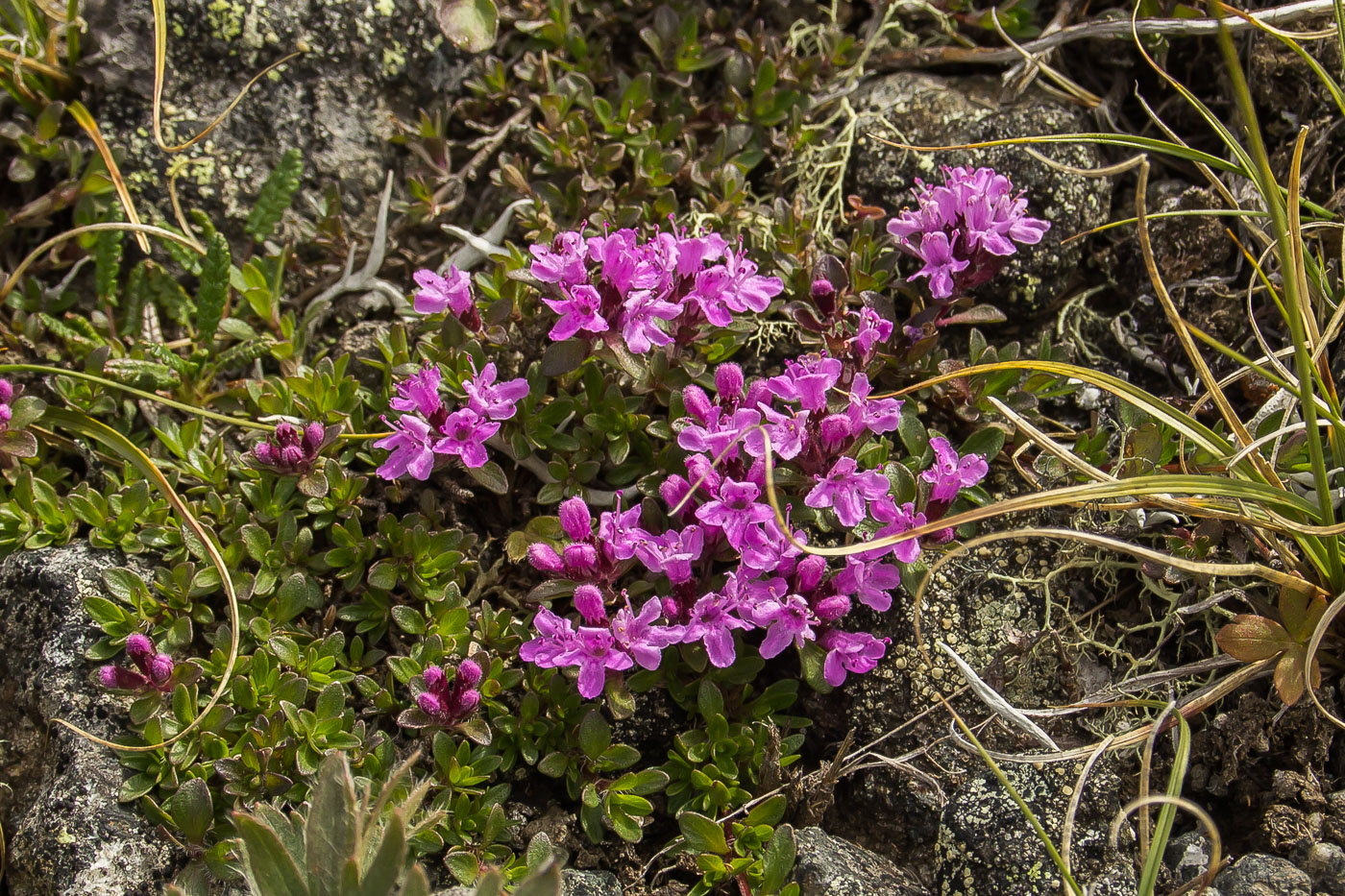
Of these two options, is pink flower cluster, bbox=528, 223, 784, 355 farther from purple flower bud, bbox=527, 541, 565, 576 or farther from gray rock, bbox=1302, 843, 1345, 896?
gray rock, bbox=1302, 843, 1345, 896

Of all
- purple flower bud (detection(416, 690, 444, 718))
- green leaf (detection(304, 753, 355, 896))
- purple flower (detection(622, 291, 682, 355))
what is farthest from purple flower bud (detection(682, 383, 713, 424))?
green leaf (detection(304, 753, 355, 896))

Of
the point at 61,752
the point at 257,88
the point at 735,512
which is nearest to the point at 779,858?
the point at 735,512

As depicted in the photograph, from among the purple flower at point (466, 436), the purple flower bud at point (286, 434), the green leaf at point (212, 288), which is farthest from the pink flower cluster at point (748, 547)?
the green leaf at point (212, 288)

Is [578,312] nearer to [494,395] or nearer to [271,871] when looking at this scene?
[494,395]

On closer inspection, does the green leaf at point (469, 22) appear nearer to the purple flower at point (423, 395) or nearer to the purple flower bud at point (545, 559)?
the purple flower at point (423, 395)

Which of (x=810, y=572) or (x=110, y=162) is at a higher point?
(x=110, y=162)
